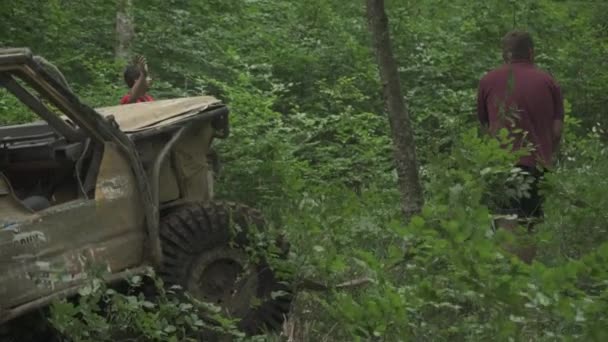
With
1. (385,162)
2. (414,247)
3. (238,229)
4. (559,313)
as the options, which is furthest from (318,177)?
(559,313)

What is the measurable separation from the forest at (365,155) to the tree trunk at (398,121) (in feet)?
0.35

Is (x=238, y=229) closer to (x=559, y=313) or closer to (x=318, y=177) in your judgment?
(x=559, y=313)

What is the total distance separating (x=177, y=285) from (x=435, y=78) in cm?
861

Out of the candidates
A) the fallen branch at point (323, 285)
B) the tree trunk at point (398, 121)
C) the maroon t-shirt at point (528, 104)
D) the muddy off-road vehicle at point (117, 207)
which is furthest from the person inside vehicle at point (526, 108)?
the muddy off-road vehicle at point (117, 207)

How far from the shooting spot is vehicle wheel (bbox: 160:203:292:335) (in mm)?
6809

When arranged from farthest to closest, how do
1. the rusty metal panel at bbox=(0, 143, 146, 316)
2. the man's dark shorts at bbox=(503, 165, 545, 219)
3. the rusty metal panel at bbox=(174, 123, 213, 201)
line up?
the man's dark shorts at bbox=(503, 165, 545, 219), the rusty metal panel at bbox=(174, 123, 213, 201), the rusty metal panel at bbox=(0, 143, 146, 316)

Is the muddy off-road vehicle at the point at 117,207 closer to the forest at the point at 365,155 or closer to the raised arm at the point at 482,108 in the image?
the forest at the point at 365,155

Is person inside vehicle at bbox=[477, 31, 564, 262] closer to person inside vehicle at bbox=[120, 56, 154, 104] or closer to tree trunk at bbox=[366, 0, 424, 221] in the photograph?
tree trunk at bbox=[366, 0, 424, 221]

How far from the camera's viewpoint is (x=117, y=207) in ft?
21.9

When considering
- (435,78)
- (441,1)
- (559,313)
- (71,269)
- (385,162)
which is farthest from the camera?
(441,1)

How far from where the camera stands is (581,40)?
15430mm

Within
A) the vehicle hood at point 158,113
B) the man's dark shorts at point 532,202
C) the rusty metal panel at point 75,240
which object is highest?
the vehicle hood at point 158,113

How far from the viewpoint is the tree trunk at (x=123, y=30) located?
14.4 m

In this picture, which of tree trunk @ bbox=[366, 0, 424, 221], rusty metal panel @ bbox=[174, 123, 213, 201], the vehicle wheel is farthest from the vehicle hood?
tree trunk @ bbox=[366, 0, 424, 221]
